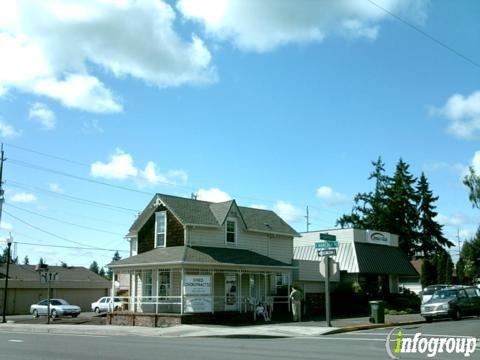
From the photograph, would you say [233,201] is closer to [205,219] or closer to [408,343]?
[205,219]

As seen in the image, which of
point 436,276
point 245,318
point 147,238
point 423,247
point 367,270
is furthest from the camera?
point 423,247

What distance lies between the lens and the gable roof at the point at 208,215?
113 ft

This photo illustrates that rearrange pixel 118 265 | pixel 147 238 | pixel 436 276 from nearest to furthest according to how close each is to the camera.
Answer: pixel 118 265 < pixel 147 238 < pixel 436 276

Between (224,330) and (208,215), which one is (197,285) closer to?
(224,330)

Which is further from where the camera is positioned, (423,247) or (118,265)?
(423,247)

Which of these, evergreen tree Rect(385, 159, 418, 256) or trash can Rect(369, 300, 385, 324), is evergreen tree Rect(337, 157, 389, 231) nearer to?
evergreen tree Rect(385, 159, 418, 256)

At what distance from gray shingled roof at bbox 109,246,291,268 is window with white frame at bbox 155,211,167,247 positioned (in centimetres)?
70

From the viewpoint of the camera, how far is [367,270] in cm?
4125

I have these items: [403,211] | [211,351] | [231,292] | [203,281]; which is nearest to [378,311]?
[203,281]

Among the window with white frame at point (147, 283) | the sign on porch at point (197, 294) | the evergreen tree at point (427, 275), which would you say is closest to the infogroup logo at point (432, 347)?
the sign on porch at point (197, 294)

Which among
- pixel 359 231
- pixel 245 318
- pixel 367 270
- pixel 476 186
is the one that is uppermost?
pixel 476 186

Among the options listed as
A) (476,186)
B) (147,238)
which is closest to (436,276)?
(476,186)

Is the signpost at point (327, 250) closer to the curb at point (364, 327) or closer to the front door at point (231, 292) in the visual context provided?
the curb at point (364, 327)

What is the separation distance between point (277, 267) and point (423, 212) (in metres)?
50.3
